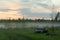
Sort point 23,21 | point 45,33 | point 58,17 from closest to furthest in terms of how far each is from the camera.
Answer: point 45,33
point 23,21
point 58,17

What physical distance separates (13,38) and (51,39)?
13.6ft

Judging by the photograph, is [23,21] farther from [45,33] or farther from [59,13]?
[45,33]

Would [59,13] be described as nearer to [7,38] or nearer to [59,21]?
[59,21]

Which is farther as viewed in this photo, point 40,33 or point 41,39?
point 40,33

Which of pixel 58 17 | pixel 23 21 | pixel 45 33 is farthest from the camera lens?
pixel 58 17

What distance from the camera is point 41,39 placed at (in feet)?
84.5

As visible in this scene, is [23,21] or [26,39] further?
[23,21]

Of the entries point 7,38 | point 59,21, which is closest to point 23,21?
point 59,21

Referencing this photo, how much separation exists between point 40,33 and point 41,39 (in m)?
4.81

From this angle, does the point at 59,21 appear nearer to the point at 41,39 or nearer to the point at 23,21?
the point at 23,21

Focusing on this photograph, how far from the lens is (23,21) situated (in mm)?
44062

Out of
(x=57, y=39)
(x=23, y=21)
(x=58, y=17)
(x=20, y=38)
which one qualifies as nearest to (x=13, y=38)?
(x=20, y=38)

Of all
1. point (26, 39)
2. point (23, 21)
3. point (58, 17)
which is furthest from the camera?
point (58, 17)

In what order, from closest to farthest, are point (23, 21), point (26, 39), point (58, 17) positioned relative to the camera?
point (26, 39) < point (23, 21) < point (58, 17)
